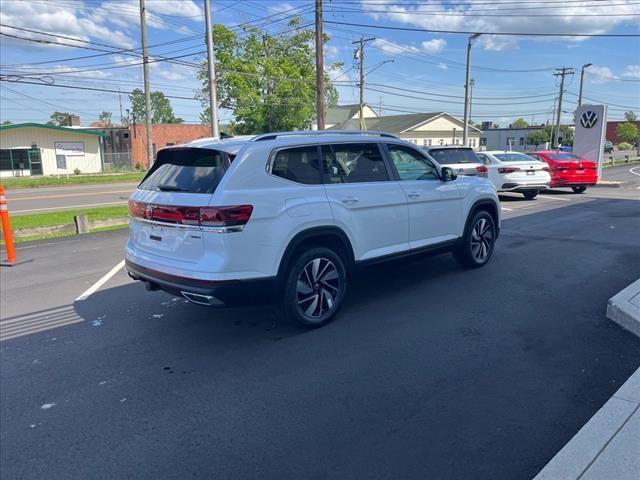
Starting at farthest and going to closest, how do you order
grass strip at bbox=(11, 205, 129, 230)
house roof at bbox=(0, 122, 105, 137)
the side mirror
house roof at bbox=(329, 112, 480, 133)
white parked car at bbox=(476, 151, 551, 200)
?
house roof at bbox=(329, 112, 480, 133) < house roof at bbox=(0, 122, 105, 137) < white parked car at bbox=(476, 151, 551, 200) < grass strip at bbox=(11, 205, 129, 230) < the side mirror

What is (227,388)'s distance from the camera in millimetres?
3816

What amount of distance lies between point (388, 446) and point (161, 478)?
1.33 m

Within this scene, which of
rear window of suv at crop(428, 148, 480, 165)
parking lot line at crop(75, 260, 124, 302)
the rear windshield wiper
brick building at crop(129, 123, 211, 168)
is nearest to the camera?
the rear windshield wiper

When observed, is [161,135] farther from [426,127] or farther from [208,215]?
[208,215]

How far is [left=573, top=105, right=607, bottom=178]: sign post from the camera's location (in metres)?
22.0

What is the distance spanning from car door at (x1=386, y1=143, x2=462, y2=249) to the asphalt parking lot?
2.27 feet

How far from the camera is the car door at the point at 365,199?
5016 mm

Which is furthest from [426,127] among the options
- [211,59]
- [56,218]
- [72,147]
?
[56,218]

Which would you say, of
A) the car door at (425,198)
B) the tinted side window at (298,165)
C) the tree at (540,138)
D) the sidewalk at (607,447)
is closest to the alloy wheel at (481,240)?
the car door at (425,198)

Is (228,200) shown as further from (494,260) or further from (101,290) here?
(494,260)

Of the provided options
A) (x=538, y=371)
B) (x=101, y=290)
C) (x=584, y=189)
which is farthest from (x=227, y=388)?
(x=584, y=189)

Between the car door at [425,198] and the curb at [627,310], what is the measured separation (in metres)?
2.02

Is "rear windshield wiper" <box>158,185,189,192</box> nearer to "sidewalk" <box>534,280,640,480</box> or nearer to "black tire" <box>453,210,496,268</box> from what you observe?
"sidewalk" <box>534,280,640,480</box>

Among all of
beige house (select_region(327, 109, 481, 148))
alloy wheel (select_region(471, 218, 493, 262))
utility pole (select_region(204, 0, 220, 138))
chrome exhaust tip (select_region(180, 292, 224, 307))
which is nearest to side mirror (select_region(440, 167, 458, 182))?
alloy wheel (select_region(471, 218, 493, 262))
